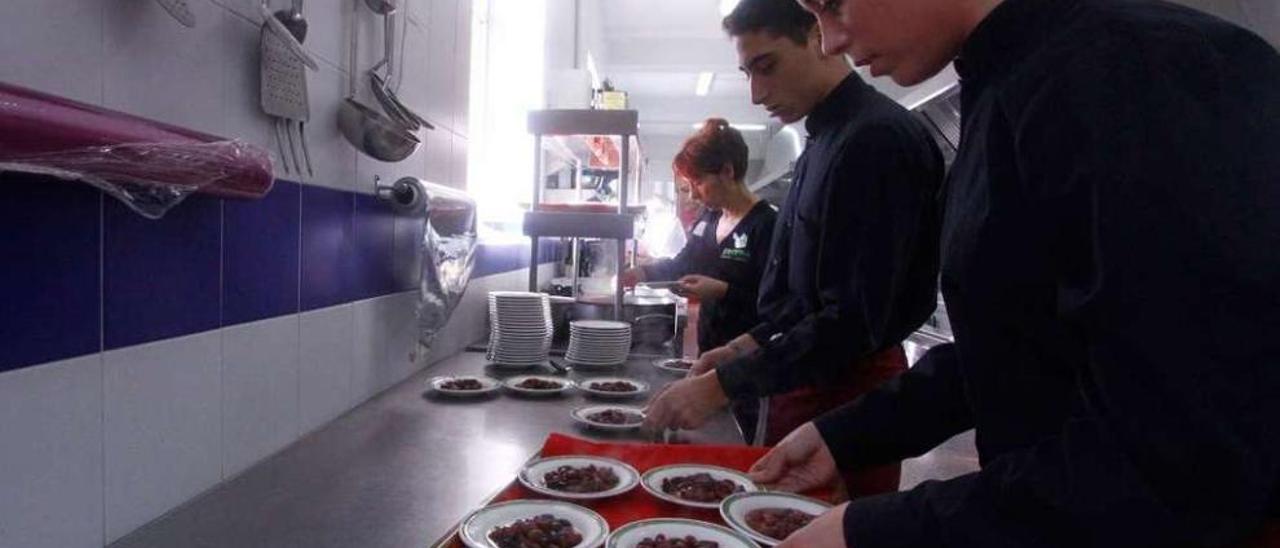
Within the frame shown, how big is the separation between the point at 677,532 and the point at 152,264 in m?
0.82

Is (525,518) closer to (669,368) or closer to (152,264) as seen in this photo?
(152,264)

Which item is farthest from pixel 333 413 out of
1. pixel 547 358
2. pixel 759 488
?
pixel 759 488

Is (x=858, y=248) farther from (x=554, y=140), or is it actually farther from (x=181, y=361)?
(x=554, y=140)

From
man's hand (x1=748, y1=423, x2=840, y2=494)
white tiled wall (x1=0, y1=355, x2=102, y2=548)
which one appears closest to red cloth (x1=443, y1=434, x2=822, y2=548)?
man's hand (x1=748, y1=423, x2=840, y2=494)

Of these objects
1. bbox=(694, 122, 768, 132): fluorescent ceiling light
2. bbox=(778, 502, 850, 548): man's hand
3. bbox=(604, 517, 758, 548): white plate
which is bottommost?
bbox=(604, 517, 758, 548): white plate

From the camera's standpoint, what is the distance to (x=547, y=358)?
219 centimetres

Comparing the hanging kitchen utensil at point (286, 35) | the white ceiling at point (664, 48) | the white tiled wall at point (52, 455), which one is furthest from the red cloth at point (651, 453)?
the white ceiling at point (664, 48)

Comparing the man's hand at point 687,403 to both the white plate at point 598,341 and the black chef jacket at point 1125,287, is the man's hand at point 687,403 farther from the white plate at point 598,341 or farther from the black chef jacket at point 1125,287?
the white plate at point 598,341

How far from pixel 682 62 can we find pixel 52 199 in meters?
7.43

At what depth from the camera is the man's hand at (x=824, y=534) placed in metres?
0.64

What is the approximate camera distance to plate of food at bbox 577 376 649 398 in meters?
1.83

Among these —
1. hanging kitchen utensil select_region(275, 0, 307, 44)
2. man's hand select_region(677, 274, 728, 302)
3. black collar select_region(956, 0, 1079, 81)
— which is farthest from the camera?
man's hand select_region(677, 274, 728, 302)

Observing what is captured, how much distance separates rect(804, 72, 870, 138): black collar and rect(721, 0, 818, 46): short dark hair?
5.1 inches

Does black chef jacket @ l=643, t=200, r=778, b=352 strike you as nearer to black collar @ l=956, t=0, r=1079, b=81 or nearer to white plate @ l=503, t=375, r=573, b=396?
white plate @ l=503, t=375, r=573, b=396
